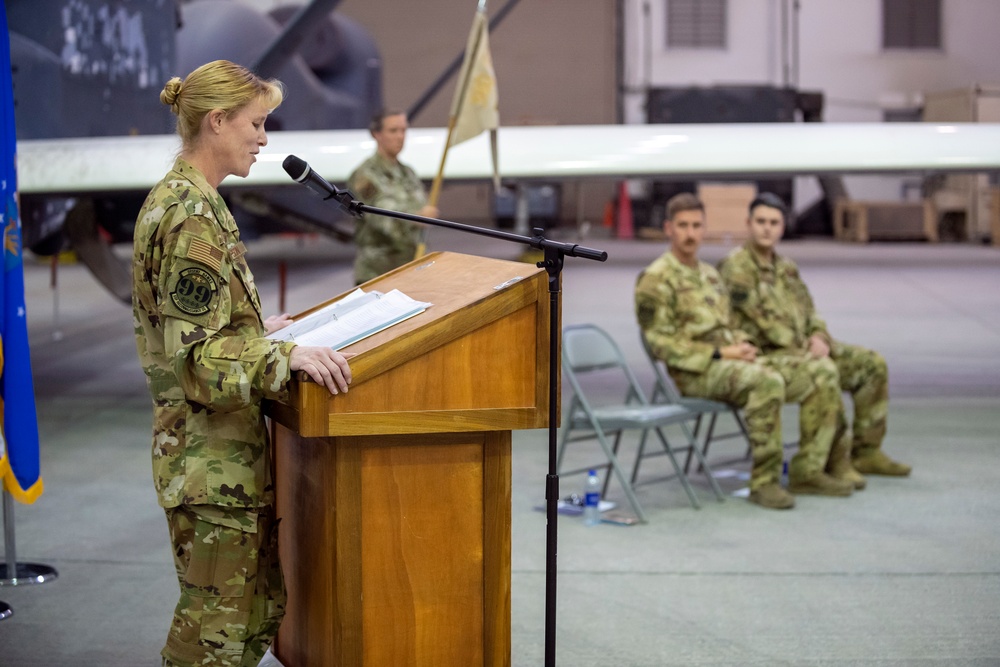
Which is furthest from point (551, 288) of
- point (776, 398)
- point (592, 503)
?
point (776, 398)

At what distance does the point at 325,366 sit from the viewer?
2.63 meters

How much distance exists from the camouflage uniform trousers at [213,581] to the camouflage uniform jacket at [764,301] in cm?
394

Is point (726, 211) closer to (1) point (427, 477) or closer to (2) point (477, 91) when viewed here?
(2) point (477, 91)

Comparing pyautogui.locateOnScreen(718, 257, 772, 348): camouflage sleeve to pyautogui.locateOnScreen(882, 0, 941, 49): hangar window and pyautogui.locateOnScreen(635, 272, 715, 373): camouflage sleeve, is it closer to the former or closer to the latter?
pyautogui.locateOnScreen(635, 272, 715, 373): camouflage sleeve

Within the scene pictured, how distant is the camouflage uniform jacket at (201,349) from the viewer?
8.65 ft

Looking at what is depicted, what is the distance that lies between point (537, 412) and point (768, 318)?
375cm

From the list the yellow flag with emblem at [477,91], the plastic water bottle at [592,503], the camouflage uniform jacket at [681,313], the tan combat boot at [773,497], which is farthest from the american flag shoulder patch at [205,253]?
the yellow flag with emblem at [477,91]

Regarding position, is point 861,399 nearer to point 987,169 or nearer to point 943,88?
point 987,169

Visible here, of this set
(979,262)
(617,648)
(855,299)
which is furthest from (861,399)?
(979,262)

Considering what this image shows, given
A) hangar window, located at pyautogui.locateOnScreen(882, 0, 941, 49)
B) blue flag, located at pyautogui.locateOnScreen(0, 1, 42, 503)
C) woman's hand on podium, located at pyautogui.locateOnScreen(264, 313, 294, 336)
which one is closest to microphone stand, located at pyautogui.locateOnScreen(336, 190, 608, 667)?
woman's hand on podium, located at pyautogui.locateOnScreen(264, 313, 294, 336)

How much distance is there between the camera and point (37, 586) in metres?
4.71

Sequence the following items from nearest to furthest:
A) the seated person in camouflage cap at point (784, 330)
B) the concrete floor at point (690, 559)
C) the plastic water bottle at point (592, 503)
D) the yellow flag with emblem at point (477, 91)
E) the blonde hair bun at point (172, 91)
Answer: the blonde hair bun at point (172, 91), the concrete floor at point (690, 559), the plastic water bottle at point (592, 503), the seated person in camouflage cap at point (784, 330), the yellow flag with emblem at point (477, 91)

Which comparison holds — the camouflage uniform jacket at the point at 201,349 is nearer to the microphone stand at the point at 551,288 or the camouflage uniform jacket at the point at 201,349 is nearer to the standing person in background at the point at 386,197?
the microphone stand at the point at 551,288

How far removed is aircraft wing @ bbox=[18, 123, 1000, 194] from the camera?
7.40m
